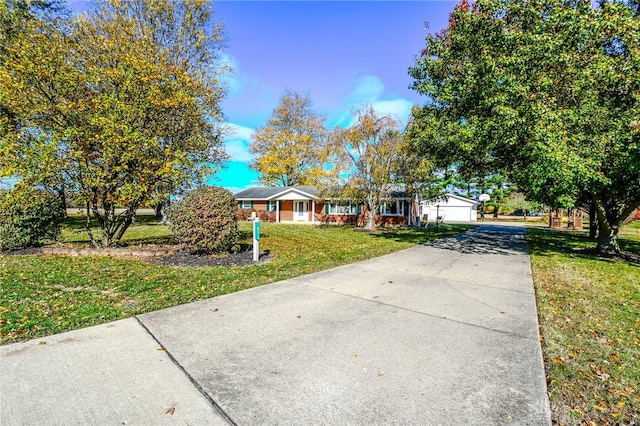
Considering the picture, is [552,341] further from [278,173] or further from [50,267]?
[278,173]

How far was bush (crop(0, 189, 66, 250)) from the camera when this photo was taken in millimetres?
8859

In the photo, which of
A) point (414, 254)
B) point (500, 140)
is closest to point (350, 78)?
point (500, 140)

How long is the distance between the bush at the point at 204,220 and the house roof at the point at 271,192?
18.5 meters

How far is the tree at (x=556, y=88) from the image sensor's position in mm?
8164

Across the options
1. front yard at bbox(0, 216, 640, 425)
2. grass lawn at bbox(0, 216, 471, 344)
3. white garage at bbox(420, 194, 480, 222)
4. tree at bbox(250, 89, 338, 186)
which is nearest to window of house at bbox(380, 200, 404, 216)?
tree at bbox(250, 89, 338, 186)

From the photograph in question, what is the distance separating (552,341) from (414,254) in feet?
21.1

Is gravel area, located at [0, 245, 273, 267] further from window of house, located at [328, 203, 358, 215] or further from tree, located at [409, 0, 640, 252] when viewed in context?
window of house, located at [328, 203, 358, 215]

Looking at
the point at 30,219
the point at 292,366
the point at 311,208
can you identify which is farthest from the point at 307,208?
the point at 292,366

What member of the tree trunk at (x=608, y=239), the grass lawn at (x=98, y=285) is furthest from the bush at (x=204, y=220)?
the tree trunk at (x=608, y=239)

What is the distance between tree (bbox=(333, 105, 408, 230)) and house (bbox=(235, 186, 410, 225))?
545cm

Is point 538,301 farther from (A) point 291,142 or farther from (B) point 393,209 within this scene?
(A) point 291,142

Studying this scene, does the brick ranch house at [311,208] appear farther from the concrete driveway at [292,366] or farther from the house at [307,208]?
the concrete driveway at [292,366]

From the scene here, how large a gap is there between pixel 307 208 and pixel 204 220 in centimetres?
2112

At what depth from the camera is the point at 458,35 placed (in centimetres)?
984
